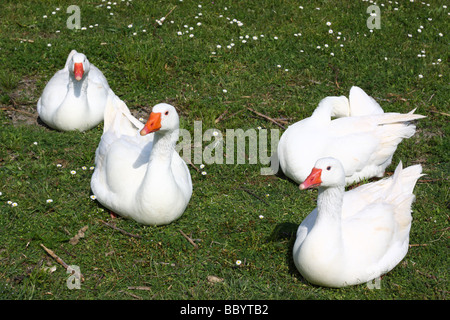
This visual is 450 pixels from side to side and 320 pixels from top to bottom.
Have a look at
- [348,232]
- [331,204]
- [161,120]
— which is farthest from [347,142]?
[161,120]

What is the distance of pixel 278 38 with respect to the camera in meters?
8.52

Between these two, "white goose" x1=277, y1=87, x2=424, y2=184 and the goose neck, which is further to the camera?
"white goose" x1=277, y1=87, x2=424, y2=184

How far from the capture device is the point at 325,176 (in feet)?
13.5

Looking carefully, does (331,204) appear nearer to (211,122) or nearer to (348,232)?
(348,232)

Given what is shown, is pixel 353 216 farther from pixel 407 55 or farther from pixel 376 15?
pixel 376 15

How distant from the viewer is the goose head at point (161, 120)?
14.9ft

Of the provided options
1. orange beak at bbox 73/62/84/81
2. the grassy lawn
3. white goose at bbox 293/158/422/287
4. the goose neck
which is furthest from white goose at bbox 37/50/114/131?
the goose neck

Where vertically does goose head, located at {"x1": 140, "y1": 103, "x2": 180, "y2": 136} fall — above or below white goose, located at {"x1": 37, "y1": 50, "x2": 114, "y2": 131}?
above

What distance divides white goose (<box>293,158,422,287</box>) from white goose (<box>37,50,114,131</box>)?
122 inches

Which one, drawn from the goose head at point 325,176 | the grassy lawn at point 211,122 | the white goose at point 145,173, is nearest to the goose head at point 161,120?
the white goose at point 145,173

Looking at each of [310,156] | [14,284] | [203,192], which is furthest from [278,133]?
[14,284]

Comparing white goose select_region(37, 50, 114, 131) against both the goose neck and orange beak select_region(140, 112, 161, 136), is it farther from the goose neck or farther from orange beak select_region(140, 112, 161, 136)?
the goose neck

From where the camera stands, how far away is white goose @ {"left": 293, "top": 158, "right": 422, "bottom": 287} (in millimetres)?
4176

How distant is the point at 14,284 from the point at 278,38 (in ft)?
18.8
